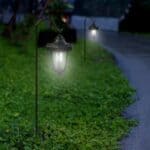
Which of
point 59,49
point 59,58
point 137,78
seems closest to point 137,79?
point 137,78

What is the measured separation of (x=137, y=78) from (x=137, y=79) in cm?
25

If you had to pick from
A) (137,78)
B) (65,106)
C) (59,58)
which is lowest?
(137,78)

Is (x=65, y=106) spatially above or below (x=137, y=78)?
above

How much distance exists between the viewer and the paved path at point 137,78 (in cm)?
1041

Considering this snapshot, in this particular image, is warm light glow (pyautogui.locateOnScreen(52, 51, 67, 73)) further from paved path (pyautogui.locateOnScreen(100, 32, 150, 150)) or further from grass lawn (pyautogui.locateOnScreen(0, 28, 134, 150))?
paved path (pyautogui.locateOnScreen(100, 32, 150, 150))

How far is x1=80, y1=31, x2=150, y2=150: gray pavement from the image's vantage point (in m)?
10.4

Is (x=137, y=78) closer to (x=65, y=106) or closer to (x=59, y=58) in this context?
(x=65, y=106)

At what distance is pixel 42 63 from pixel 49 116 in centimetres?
860

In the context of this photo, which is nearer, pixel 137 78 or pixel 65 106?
pixel 65 106

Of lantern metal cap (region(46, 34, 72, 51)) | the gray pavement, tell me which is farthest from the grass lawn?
lantern metal cap (region(46, 34, 72, 51))

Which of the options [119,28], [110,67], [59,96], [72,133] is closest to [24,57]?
[110,67]

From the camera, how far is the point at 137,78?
18.5m

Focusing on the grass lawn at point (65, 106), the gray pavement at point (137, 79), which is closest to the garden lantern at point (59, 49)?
the grass lawn at point (65, 106)

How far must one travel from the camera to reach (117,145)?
9.88m
